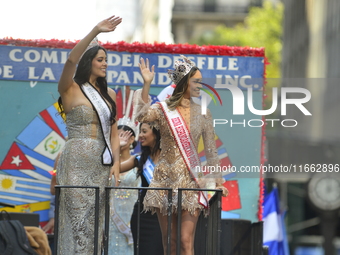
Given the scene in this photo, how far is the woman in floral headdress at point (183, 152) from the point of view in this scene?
21.1ft

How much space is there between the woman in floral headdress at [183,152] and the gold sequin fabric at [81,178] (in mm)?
402

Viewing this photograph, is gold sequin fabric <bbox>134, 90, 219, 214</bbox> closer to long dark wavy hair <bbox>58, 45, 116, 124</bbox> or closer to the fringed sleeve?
the fringed sleeve

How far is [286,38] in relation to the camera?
182 feet

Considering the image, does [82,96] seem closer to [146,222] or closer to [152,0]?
[146,222]

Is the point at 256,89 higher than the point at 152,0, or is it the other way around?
the point at 152,0

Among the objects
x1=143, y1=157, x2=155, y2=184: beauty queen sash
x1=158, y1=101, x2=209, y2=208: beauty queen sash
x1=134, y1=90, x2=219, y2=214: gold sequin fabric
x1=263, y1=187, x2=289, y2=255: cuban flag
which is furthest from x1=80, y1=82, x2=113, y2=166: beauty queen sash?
x1=263, y1=187, x2=289, y2=255: cuban flag

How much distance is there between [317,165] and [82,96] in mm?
1931

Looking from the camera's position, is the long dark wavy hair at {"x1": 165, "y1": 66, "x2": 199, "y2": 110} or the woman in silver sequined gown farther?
the long dark wavy hair at {"x1": 165, "y1": 66, "x2": 199, "y2": 110}

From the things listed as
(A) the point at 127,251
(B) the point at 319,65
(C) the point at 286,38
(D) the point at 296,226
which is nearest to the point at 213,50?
(A) the point at 127,251

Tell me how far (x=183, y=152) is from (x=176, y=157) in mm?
68

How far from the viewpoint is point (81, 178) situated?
6.58 metres

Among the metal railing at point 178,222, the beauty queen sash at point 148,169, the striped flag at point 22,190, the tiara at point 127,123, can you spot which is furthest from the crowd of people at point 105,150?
the striped flag at point 22,190

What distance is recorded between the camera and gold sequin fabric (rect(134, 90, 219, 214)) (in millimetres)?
6453

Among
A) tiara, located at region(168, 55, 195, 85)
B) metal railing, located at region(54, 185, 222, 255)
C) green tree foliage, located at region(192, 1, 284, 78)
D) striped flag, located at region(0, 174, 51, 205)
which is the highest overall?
green tree foliage, located at region(192, 1, 284, 78)
